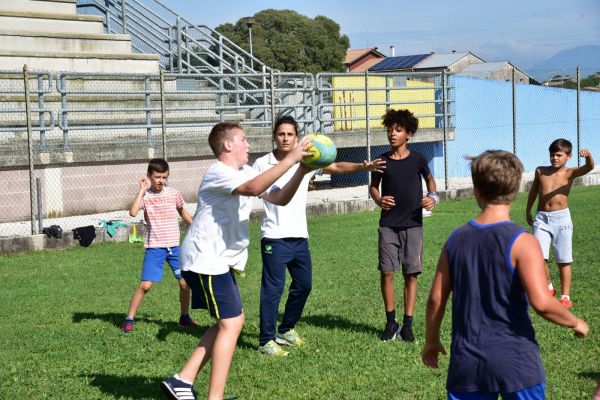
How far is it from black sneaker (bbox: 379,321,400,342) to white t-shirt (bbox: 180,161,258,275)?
7.75ft

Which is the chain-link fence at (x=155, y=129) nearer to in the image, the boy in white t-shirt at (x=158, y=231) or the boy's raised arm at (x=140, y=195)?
the boy in white t-shirt at (x=158, y=231)

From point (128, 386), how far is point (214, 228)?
5.22 ft

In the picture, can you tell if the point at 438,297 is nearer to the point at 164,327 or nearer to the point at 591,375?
the point at 591,375

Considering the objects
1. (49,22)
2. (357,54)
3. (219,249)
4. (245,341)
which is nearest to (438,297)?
(219,249)

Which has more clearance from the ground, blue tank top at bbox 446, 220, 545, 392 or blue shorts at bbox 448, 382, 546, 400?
blue tank top at bbox 446, 220, 545, 392

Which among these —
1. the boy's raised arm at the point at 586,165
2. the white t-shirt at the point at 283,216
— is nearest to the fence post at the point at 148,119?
the boy's raised arm at the point at 586,165

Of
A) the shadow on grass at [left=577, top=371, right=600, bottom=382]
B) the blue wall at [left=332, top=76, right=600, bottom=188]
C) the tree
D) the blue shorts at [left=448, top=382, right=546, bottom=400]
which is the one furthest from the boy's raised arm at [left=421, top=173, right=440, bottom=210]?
the tree

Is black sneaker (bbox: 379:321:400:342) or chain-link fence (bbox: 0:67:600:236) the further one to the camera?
chain-link fence (bbox: 0:67:600:236)

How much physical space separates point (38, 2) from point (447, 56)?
46154mm

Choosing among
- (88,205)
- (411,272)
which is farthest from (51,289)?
(88,205)

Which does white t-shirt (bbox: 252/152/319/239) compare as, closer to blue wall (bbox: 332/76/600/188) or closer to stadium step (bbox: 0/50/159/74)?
stadium step (bbox: 0/50/159/74)

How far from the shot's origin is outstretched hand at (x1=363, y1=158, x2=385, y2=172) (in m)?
7.46

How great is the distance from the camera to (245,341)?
7973 mm

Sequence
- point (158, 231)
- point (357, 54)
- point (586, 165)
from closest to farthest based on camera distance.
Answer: point (158, 231) → point (586, 165) → point (357, 54)
